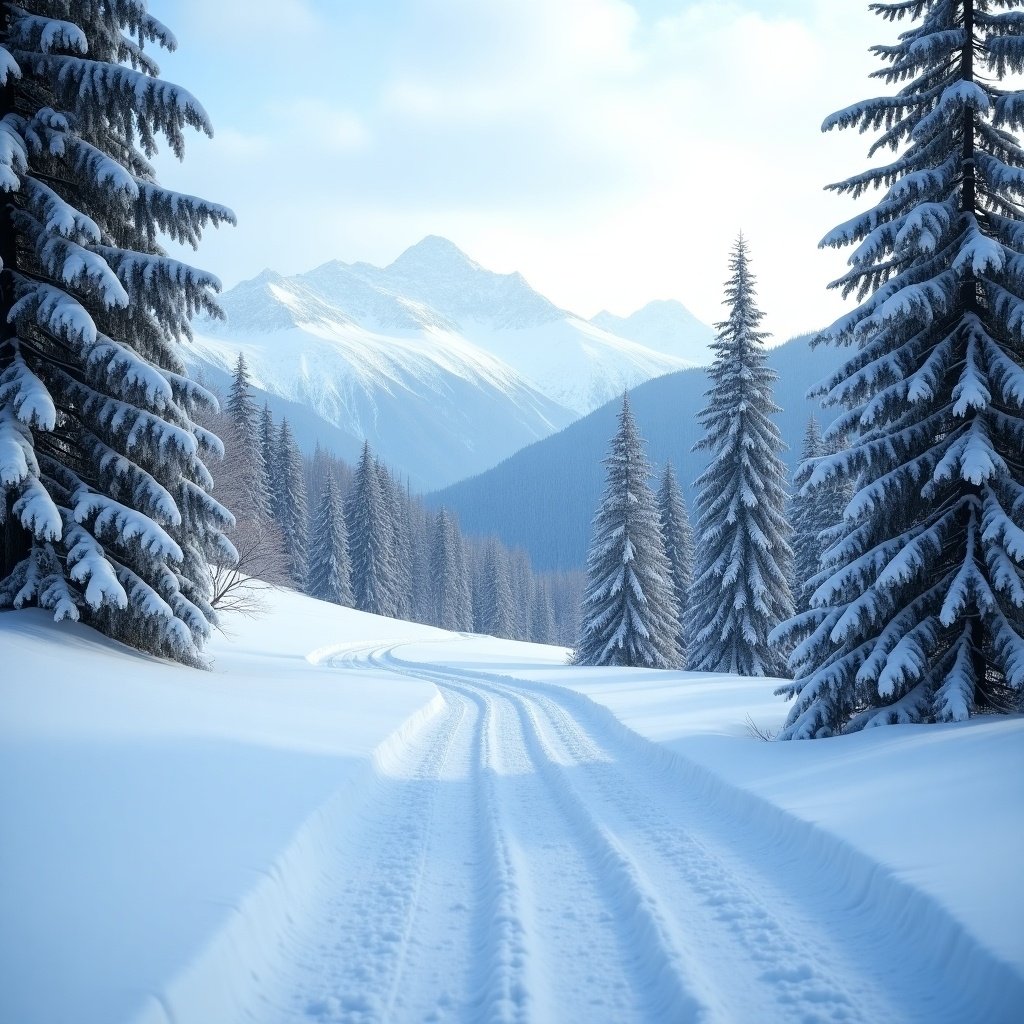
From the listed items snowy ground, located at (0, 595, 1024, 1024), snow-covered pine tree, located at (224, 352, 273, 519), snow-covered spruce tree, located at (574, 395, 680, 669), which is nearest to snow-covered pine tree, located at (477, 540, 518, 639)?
snow-covered pine tree, located at (224, 352, 273, 519)

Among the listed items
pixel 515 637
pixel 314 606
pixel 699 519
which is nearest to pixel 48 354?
pixel 699 519

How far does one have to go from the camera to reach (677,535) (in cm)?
3978

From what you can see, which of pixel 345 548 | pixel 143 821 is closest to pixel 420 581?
pixel 345 548

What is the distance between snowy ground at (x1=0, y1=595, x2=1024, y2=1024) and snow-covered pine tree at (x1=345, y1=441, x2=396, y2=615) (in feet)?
171

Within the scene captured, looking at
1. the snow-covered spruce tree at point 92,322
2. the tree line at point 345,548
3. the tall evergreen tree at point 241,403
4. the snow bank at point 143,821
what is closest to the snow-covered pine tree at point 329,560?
the tree line at point 345,548

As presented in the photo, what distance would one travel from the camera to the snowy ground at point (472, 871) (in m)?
3.67

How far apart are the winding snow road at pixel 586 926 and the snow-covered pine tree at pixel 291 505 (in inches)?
2113

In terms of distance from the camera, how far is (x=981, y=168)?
9195 mm

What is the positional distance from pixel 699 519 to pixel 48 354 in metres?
21.4

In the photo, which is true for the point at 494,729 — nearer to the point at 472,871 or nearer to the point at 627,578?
the point at 472,871

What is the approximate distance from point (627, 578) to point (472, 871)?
24824 millimetres

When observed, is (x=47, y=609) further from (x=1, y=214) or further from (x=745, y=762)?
(x=745, y=762)

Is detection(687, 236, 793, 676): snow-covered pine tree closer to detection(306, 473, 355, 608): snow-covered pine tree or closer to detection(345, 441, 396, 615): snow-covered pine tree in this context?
detection(306, 473, 355, 608): snow-covered pine tree

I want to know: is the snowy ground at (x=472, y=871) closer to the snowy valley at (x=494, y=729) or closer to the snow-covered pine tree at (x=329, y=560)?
the snowy valley at (x=494, y=729)
